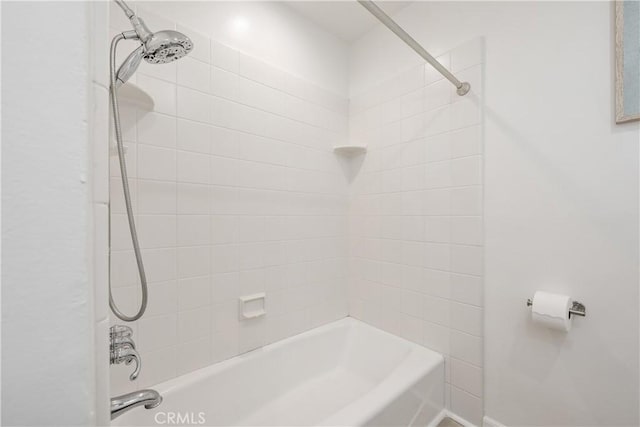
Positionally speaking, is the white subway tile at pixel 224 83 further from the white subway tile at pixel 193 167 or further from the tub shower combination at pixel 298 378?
the tub shower combination at pixel 298 378

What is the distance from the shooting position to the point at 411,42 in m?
1.14

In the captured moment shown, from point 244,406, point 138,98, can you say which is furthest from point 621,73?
point 244,406

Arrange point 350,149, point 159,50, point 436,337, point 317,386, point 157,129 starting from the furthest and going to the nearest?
point 350,149, point 317,386, point 436,337, point 157,129, point 159,50

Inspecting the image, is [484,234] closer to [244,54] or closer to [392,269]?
[392,269]

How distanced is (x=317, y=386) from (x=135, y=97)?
1745 mm

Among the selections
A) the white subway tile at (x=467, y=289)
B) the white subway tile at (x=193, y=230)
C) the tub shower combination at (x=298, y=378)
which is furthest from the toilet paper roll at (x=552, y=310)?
the white subway tile at (x=193, y=230)

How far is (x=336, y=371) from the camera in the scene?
5.84 feet

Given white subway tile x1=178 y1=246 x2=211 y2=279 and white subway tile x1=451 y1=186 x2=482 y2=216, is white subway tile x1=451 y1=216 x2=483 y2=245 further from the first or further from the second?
white subway tile x1=178 y1=246 x2=211 y2=279

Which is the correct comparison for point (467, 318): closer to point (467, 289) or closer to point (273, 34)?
Result: point (467, 289)

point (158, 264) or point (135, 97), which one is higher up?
point (135, 97)

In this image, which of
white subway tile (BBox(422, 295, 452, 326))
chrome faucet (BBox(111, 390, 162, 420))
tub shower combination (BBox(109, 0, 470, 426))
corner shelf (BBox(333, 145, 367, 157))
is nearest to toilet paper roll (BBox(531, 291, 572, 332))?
white subway tile (BBox(422, 295, 452, 326))

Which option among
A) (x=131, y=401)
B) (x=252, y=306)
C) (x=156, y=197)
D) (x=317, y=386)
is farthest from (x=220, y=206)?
(x=317, y=386)

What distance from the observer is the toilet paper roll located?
1064 mm

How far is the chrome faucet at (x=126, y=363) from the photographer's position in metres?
A: 0.69
